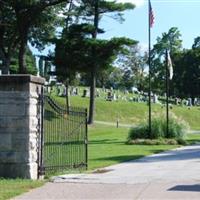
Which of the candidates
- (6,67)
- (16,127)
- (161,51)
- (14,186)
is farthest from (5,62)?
(161,51)

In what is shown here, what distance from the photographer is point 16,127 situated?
46.4 feet

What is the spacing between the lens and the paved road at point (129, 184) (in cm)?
1144

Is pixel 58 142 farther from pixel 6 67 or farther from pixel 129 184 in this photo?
pixel 6 67

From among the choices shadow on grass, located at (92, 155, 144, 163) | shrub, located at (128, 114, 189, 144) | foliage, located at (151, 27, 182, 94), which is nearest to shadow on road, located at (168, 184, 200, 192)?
shadow on grass, located at (92, 155, 144, 163)

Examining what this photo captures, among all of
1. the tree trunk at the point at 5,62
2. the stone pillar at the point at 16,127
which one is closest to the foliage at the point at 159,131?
the stone pillar at the point at 16,127

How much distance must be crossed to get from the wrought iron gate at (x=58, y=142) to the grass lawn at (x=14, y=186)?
3.89ft

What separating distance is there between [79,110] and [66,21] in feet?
122

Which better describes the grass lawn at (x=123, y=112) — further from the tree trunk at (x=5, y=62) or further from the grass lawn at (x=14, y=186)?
the grass lawn at (x=14, y=186)

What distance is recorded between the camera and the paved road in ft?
37.5

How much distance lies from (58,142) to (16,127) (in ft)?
10.7

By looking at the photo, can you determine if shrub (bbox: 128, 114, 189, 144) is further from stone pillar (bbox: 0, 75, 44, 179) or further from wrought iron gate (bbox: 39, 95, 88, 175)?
stone pillar (bbox: 0, 75, 44, 179)

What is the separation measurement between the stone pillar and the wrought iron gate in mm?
581

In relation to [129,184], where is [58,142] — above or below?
above

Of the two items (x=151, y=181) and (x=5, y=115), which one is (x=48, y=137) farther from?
(x=151, y=181)
